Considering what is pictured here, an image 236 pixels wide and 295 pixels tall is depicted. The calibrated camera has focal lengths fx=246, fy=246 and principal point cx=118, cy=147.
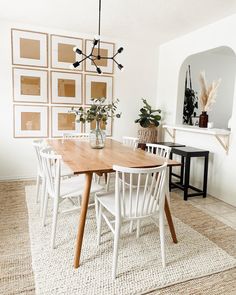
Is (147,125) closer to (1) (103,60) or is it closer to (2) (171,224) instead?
(1) (103,60)

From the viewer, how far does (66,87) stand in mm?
4137

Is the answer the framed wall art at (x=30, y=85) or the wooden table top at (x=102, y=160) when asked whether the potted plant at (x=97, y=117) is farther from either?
the framed wall art at (x=30, y=85)

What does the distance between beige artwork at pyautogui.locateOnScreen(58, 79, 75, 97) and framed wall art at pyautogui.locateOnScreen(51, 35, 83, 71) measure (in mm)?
222

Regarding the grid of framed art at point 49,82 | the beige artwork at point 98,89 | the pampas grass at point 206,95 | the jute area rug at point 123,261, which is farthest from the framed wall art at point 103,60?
the jute area rug at point 123,261

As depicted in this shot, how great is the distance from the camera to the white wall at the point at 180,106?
3195mm

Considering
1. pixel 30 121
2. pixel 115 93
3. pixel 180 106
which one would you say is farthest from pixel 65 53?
pixel 180 106

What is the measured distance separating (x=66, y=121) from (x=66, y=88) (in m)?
0.55

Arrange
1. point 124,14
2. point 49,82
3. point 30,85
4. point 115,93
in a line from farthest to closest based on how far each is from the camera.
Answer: point 115,93 < point 49,82 < point 30,85 < point 124,14

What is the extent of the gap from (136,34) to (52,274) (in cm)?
373

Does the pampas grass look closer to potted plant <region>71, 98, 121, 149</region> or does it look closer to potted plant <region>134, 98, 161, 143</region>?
potted plant <region>134, 98, 161, 143</region>

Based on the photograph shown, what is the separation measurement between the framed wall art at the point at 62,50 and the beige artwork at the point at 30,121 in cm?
85

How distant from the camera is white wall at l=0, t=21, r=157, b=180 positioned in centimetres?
376

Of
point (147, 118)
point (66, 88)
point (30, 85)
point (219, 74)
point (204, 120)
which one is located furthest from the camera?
point (219, 74)

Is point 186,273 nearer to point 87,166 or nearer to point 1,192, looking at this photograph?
point 87,166
